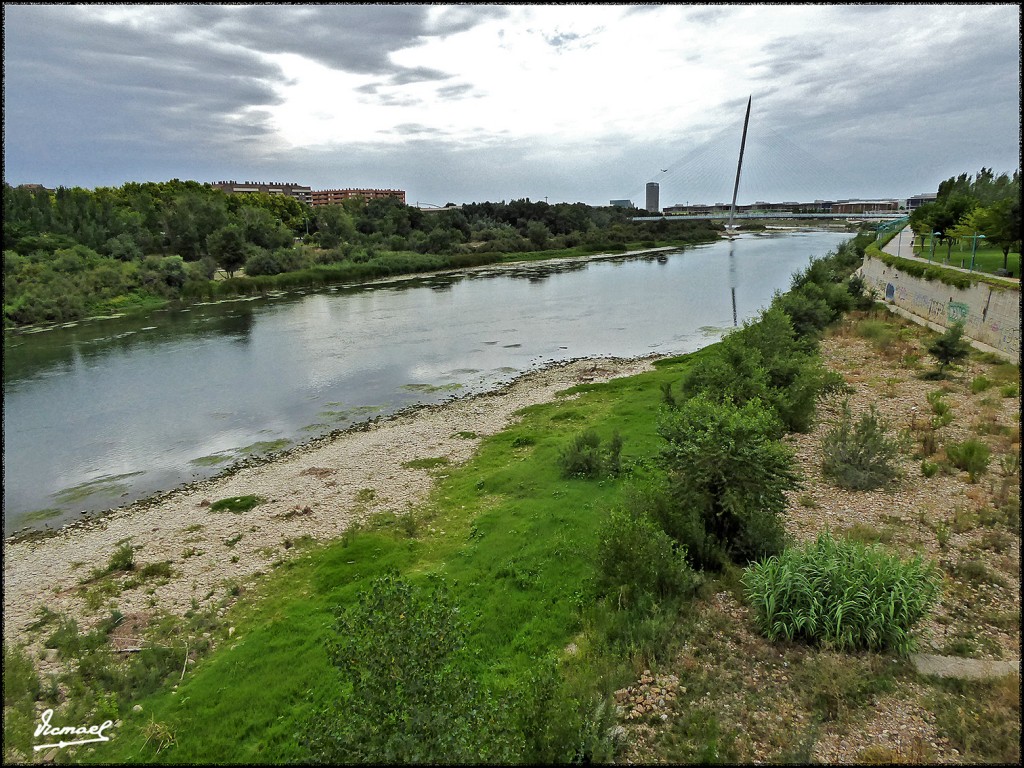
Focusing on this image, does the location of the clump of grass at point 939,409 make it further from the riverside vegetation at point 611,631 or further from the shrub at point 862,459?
the shrub at point 862,459

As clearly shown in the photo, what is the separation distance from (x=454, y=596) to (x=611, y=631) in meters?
2.40

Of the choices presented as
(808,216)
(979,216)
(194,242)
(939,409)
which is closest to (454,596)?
(939,409)

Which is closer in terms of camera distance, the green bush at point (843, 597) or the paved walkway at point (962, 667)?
the paved walkway at point (962, 667)

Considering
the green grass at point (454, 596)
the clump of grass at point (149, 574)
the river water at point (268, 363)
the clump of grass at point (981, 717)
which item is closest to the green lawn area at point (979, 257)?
the river water at point (268, 363)

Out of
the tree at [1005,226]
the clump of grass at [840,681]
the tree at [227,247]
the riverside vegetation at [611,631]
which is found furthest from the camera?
the tree at [227,247]

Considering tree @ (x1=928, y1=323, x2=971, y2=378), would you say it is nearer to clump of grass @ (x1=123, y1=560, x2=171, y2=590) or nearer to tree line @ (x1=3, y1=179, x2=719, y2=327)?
clump of grass @ (x1=123, y1=560, x2=171, y2=590)

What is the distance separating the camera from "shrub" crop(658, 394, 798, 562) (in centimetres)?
779

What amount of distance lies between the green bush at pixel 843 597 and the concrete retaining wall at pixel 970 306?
1442 cm

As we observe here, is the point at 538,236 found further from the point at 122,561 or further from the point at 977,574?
the point at 977,574

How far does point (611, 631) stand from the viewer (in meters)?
6.77

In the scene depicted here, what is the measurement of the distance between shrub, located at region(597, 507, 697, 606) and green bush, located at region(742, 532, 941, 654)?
2.80ft

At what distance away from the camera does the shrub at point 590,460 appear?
39.2 feet

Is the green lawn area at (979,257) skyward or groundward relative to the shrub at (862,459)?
skyward

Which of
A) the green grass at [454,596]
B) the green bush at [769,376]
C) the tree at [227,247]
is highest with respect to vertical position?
the tree at [227,247]
